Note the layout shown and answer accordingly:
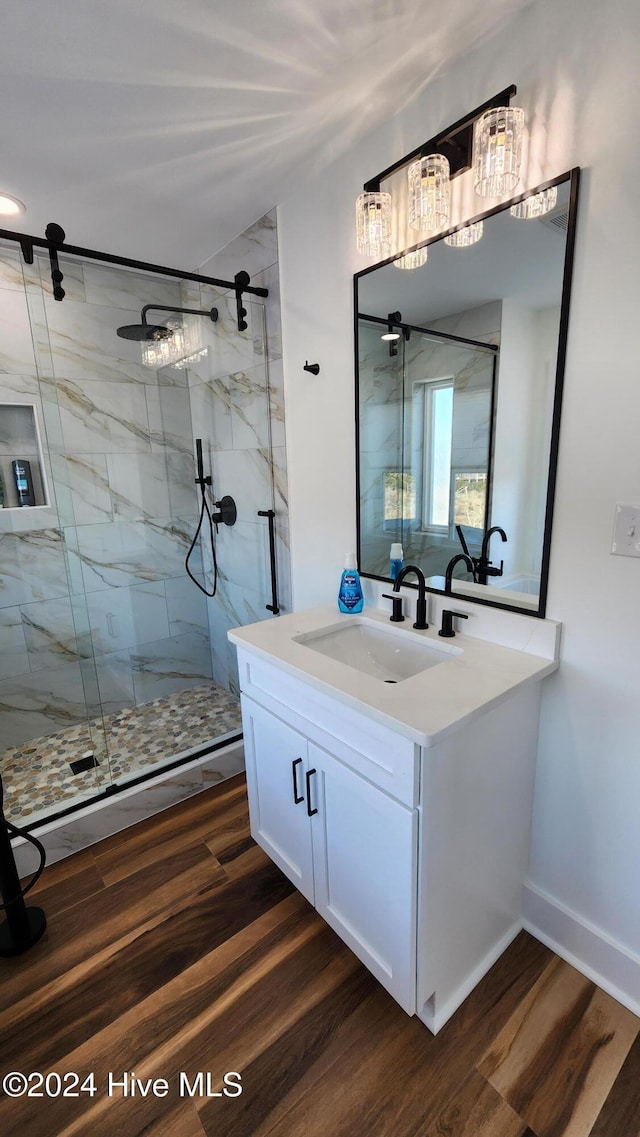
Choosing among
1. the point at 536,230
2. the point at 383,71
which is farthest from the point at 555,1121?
the point at 383,71

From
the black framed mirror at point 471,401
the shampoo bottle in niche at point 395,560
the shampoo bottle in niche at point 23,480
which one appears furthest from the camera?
the shampoo bottle in niche at point 23,480

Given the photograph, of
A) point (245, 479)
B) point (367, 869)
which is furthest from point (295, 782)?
point (245, 479)

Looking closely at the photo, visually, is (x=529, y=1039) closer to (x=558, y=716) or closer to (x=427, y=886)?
(x=427, y=886)

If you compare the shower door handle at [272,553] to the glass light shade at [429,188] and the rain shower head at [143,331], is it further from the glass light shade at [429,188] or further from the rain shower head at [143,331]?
the glass light shade at [429,188]

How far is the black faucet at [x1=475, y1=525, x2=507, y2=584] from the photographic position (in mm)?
1396

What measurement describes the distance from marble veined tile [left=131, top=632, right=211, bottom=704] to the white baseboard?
2.04m

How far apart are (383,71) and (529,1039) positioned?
2.54m

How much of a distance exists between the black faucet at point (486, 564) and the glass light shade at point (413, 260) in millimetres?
836

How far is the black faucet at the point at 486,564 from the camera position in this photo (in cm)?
140

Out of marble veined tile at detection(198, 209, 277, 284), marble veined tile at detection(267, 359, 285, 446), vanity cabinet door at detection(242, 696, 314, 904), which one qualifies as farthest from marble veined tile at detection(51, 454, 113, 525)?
vanity cabinet door at detection(242, 696, 314, 904)

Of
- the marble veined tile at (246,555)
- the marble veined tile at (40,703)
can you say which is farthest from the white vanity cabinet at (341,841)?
the marble veined tile at (40,703)

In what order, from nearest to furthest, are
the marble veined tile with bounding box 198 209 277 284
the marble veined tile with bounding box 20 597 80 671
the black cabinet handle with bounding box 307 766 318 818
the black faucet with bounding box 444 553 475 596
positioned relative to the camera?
the black cabinet handle with bounding box 307 766 318 818 < the black faucet with bounding box 444 553 475 596 < the marble veined tile with bounding box 198 209 277 284 < the marble veined tile with bounding box 20 597 80 671

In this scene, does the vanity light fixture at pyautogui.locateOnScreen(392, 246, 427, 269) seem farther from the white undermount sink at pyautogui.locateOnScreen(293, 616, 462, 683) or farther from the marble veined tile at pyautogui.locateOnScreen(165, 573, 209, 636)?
the marble veined tile at pyautogui.locateOnScreen(165, 573, 209, 636)

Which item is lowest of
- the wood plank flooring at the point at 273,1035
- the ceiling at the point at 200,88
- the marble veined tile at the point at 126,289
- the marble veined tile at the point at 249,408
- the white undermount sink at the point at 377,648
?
the wood plank flooring at the point at 273,1035
